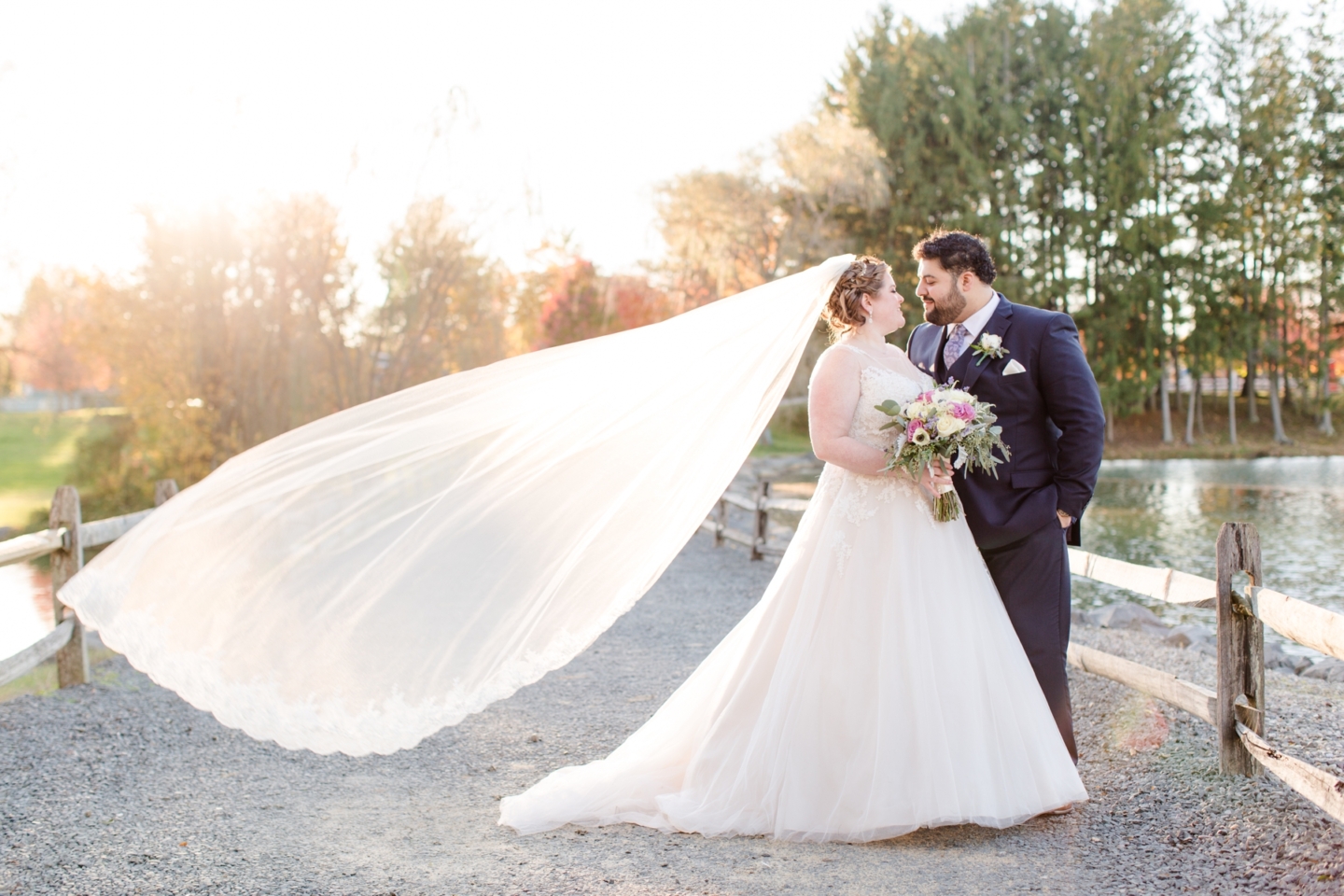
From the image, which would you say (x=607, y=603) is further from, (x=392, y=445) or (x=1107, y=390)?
(x=1107, y=390)

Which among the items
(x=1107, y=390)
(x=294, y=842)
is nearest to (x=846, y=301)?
(x=294, y=842)

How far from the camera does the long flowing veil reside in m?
3.41

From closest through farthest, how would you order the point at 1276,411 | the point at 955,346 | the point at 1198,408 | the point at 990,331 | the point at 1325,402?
the point at 990,331, the point at 955,346, the point at 1276,411, the point at 1325,402, the point at 1198,408

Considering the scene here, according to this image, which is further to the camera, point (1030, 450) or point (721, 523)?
point (721, 523)

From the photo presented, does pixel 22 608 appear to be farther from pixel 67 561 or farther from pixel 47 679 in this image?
pixel 67 561

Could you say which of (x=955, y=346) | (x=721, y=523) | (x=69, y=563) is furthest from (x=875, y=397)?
(x=721, y=523)

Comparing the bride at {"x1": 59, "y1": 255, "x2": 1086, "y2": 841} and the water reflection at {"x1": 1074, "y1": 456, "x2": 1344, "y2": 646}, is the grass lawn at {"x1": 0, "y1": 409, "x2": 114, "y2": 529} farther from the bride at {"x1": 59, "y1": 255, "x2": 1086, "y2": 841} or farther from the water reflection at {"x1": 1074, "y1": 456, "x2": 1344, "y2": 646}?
the water reflection at {"x1": 1074, "y1": 456, "x2": 1344, "y2": 646}

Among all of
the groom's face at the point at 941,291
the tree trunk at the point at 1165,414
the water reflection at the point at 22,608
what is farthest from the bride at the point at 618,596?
the tree trunk at the point at 1165,414

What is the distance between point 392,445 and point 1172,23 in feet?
110

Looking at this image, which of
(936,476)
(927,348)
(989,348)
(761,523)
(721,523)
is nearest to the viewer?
(936,476)

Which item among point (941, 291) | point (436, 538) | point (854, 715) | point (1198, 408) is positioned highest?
point (941, 291)

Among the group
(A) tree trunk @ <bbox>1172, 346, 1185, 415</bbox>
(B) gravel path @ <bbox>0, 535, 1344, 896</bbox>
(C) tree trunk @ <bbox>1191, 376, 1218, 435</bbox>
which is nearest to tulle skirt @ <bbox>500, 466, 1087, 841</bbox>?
(B) gravel path @ <bbox>0, 535, 1344, 896</bbox>

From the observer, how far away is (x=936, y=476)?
347 cm

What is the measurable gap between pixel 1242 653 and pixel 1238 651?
0.02 meters
